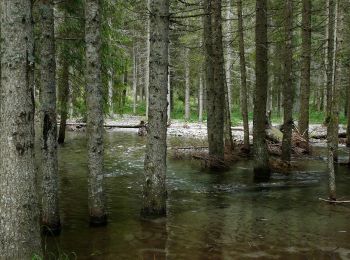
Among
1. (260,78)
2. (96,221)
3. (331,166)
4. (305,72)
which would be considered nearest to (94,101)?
(96,221)

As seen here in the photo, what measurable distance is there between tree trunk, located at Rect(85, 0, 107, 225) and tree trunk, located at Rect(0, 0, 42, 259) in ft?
9.15

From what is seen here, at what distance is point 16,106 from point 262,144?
30.1 feet

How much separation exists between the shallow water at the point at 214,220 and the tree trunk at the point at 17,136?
1571 mm

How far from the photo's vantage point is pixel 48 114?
7570 mm

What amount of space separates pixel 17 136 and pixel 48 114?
2.77 metres

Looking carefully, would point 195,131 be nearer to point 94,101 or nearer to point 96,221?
point 96,221

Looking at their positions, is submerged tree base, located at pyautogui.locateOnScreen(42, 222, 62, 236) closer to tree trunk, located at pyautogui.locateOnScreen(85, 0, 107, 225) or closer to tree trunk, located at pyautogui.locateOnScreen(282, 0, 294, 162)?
tree trunk, located at pyautogui.locateOnScreen(85, 0, 107, 225)

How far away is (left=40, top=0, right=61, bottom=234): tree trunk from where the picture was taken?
24.7 feet

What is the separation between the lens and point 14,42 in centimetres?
475

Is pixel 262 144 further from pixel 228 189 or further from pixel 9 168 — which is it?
pixel 9 168

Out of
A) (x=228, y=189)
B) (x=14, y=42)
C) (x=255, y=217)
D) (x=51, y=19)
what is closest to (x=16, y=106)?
(x=14, y=42)

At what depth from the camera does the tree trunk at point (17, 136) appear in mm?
4754

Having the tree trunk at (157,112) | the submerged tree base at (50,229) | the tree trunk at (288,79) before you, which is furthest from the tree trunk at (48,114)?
the tree trunk at (288,79)

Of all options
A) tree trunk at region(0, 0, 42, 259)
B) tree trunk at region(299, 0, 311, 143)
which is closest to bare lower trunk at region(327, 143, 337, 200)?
tree trunk at region(0, 0, 42, 259)
